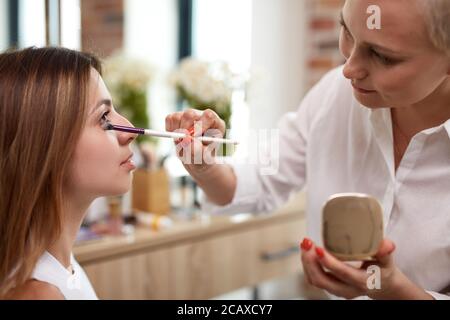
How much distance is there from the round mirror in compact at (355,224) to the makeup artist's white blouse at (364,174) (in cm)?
17

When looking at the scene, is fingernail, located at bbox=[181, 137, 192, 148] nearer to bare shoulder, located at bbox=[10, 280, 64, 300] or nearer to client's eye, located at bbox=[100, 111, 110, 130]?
client's eye, located at bbox=[100, 111, 110, 130]

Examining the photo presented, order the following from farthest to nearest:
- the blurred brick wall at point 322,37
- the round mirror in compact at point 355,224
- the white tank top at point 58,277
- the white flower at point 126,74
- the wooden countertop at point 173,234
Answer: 1. the white flower at point 126,74
2. the blurred brick wall at point 322,37
3. the wooden countertop at point 173,234
4. the white tank top at point 58,277
5. the round mirror in compact at point 355,224

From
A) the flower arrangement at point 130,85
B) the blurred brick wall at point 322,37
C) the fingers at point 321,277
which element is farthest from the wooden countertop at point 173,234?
the fingers at point 321,277

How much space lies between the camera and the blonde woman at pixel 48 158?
0.69 m

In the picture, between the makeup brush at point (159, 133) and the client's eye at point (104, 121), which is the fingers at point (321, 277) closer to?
the makeup brush at point (159, 133)

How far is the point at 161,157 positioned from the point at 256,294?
0.63 metres

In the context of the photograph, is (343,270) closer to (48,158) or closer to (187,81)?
(48,158)

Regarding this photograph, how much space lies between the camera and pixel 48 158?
700 millimetres

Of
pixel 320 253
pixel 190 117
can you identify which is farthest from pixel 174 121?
pixel 320 253

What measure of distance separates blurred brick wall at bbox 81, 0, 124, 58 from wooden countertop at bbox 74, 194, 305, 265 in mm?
441

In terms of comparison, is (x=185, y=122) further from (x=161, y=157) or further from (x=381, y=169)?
(x=161, y=157)

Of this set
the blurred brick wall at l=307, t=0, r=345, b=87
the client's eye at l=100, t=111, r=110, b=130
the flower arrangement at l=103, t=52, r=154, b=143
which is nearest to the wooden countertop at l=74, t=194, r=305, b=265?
the flower arrangement at l=103, t=52, r=154, b=143

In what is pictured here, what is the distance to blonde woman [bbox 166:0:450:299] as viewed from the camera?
62cm
